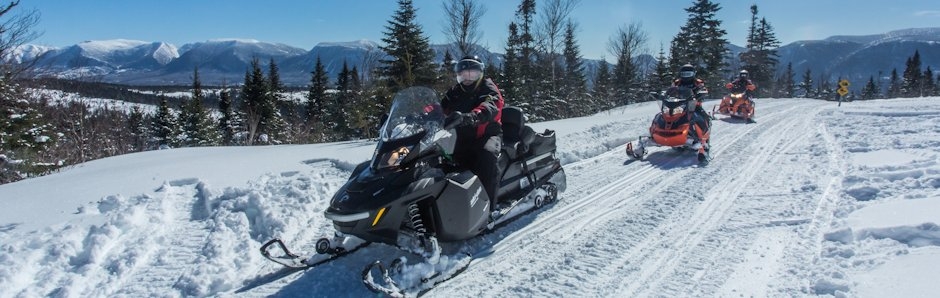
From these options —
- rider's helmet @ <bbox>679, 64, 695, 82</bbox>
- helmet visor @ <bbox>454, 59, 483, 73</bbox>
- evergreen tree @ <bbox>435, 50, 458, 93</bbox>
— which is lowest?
helmet visor @ <bbox>454, 59, 483, 73</bbox>

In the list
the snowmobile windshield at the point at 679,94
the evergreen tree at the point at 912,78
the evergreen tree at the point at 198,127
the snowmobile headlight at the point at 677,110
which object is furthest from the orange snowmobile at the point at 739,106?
the evergreen tree at the point at 912,78

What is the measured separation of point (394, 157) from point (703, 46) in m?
37.7

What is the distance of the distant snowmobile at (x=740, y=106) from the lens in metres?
14.1

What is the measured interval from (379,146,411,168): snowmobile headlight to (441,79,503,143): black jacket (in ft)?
3.06

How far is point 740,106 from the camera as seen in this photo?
1430 cm

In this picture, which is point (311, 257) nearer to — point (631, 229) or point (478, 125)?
point (478, 125)

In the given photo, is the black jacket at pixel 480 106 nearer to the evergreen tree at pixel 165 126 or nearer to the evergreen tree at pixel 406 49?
the evergreen tree at pixel 406 49

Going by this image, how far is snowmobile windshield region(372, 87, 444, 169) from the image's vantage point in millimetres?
3654

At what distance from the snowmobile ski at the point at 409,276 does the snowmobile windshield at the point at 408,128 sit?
0.74 m

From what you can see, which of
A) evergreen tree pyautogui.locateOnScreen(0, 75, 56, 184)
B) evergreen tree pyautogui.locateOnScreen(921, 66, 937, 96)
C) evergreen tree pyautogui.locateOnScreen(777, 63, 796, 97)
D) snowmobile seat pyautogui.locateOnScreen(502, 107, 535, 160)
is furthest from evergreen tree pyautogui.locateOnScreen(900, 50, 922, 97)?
evergreen tree pyautogui.locateOnScreen(0, 75, 56, 184)

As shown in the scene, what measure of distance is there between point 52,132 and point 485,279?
15.7m

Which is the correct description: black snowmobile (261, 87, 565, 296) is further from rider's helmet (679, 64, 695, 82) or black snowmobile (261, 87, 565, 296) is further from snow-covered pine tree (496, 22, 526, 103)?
snow-covered pine tree (496, 22, 526, 103)

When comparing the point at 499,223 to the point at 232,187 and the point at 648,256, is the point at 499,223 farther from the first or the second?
the point at 232,187

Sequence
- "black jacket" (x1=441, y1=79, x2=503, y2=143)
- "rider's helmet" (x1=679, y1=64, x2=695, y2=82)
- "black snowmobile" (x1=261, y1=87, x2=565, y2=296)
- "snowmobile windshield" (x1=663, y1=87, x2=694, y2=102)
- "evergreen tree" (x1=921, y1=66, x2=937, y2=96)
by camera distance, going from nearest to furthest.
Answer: "black snowmobile" (x1=261, y1=87, x2=565, y2=296), "black jacket" (x1=441, y1=79, x2=503, y2=143), "snowmobile windshield" (x1=663, y1=87, x2=694, y2=102), "rider's helmet" (x1=679, y1=64, x2=695, y2=82), "evergreen tree" (x1=921, y1=66, x2=937, y2=96)
